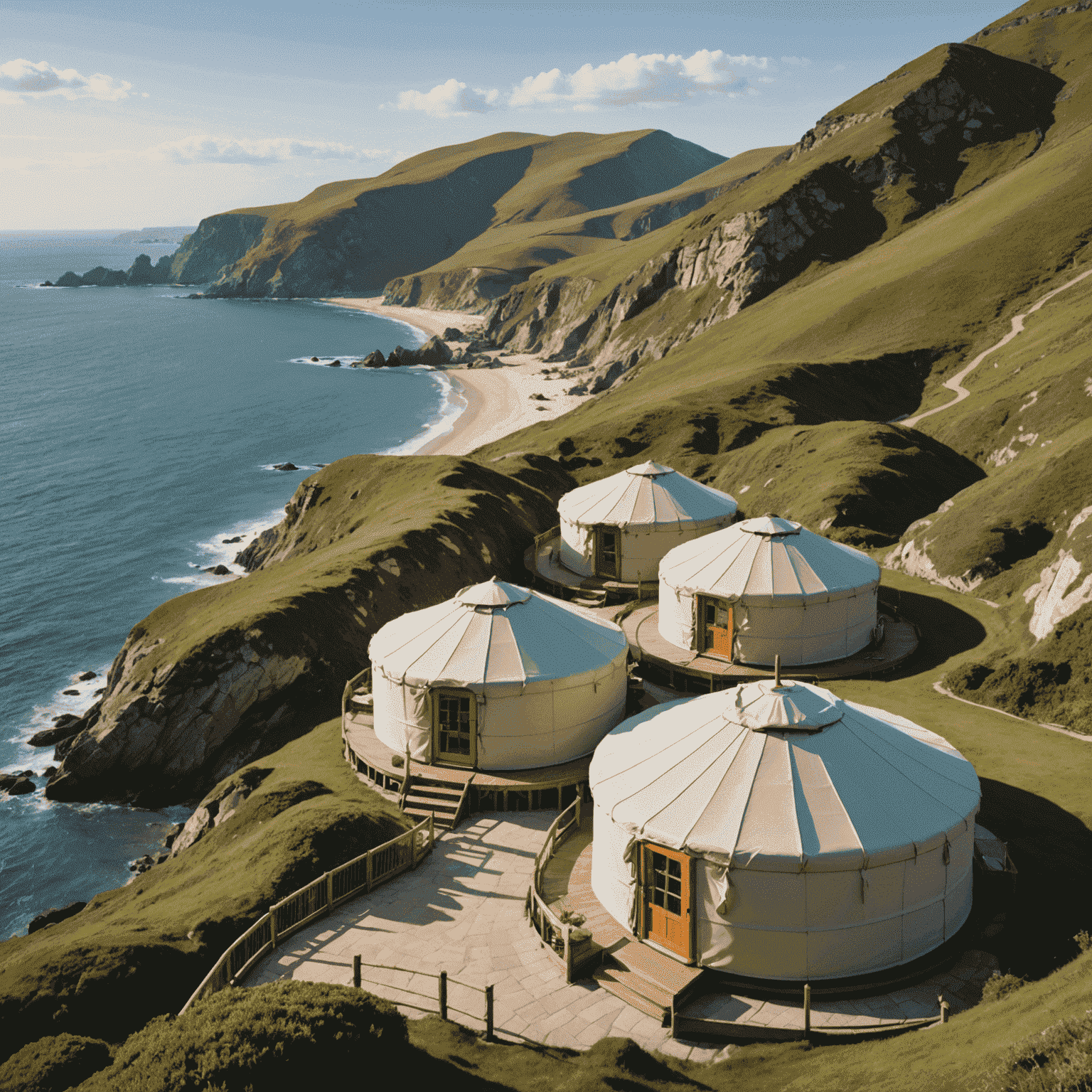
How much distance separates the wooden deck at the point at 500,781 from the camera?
87.7 ft

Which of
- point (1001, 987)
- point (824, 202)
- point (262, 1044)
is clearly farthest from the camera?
point (824, 202)

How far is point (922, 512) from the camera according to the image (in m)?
53.1

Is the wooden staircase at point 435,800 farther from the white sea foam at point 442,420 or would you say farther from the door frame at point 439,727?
the white sea foam at point 442,420

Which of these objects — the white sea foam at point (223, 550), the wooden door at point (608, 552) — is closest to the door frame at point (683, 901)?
the wooden door at point (608, 552)

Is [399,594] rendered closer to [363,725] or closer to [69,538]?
[363,725]

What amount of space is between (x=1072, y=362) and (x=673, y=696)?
47.6 metres

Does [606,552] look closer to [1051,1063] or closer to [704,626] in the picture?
[704,626]

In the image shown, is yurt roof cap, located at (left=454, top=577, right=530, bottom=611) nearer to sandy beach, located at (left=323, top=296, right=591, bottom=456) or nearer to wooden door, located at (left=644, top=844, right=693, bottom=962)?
wooden door, located at (left=644, top=844, right=693, bottom=962)

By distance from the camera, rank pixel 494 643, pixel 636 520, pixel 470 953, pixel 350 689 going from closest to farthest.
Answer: pixel 470 953 < pixel 494 643 < pixel 350 689 < pixel 636 520

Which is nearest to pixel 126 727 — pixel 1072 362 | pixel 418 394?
pixel 1072 362

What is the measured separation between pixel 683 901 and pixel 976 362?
269 ft

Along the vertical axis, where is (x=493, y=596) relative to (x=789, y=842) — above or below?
above

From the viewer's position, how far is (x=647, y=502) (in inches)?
1753

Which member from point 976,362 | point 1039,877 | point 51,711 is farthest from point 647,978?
point 976,362
